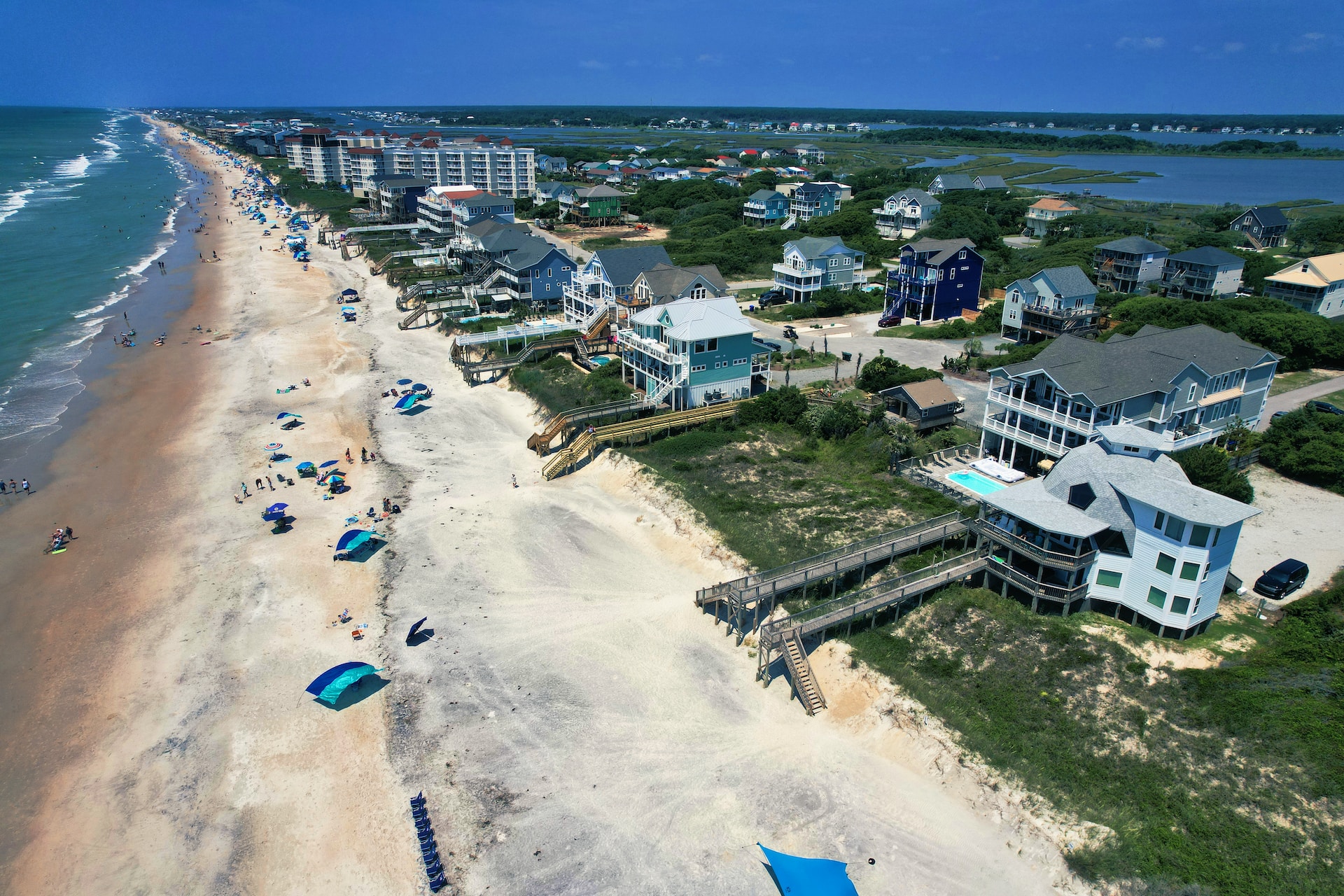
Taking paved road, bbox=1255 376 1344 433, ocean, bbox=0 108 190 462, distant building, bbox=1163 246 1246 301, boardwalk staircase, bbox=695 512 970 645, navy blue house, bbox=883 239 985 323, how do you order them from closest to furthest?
boardwalk staircase, bbox=695 512 970 645 < paved road, bbox=1255 376 1344 433 < ocean, bbox=0 108 190 462 < navy blue house, bbox=883 239 985 323 < distant building, bbox=1163 246 1246 301

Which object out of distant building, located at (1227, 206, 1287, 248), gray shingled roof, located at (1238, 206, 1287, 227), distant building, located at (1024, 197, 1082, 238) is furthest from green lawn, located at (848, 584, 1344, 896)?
distant building, located at (1024, 197, 1082, 238)

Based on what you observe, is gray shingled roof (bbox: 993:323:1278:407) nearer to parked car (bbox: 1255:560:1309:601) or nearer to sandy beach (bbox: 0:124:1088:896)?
parked car (bbox: 1255:560:1309:601)

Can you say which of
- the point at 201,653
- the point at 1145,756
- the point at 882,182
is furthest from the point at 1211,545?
the point at 882,182

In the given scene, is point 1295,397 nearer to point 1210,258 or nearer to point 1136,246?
point 1210,258

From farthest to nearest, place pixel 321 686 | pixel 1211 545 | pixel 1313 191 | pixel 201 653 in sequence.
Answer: pixel 1313 191
pixel 201 653
pixel 321 686
pixel 1211 545

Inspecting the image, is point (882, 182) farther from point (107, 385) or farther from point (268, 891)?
point (268, 891)

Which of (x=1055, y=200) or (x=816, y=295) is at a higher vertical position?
(x=1055, y=200)
